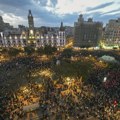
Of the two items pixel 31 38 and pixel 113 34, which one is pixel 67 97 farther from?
pixel 113 34

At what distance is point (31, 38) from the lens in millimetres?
94750

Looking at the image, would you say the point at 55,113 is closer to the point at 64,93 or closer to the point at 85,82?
the point at 64,93

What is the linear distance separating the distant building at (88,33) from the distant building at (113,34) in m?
5.38

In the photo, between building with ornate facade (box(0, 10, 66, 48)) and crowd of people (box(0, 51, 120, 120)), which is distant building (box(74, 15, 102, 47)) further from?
crowd of people (box(0, 51, 120, 120))

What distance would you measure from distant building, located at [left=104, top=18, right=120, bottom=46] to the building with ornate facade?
2824cm

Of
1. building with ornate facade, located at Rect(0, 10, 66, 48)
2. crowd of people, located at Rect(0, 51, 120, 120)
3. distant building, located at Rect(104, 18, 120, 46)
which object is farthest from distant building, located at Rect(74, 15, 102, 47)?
crowd of people, located at Rect(0, 51, 120, 120)

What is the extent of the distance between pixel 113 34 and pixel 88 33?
15512mm

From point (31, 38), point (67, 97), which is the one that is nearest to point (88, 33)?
point (31, 38)

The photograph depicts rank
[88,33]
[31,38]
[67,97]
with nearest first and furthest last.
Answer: [67,97] → [31,38] → [88,33]

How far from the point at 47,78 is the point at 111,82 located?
582 inches

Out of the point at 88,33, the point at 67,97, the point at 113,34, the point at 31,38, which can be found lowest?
the point at 67,97

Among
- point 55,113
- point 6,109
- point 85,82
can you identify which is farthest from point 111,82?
point 6,109

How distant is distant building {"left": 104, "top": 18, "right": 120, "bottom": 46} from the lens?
93.6m

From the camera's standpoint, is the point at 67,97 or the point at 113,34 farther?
the point at 113,34
